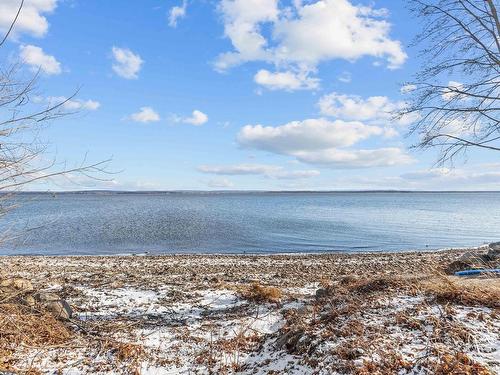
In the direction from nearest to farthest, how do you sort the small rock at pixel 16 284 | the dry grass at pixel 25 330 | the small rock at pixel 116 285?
the dry grass at pixel 25 330
the small rock at pixel 16 284
the small rock at pixel 116 285

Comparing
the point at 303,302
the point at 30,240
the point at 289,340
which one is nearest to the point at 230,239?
the point at 30,240

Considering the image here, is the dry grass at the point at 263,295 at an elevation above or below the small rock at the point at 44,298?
below

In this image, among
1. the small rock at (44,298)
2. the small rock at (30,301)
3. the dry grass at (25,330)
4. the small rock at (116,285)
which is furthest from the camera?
the small rock at (116,285)

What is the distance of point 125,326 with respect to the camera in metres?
6.78

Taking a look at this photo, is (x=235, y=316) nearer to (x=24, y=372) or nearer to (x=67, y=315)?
(x=67, y=315)

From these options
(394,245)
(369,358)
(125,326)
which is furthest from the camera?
(394,245)

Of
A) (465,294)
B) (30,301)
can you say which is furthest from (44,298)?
(465,294)

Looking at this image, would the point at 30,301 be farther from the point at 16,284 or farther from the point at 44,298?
the point at 16,284

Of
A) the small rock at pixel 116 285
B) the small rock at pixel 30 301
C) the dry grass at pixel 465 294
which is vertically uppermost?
the dry grass at pixel 465 294

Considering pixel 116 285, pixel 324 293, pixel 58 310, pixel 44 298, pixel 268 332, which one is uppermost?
pixel 324 293

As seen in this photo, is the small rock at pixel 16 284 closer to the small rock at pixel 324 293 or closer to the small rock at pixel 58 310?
the small rock at pixel 58 310

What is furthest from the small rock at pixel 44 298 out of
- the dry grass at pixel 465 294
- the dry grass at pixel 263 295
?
the dry grass at pixel 465 294

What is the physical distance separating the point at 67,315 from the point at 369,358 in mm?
5569

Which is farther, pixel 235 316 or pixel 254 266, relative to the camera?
pixel 254 266
